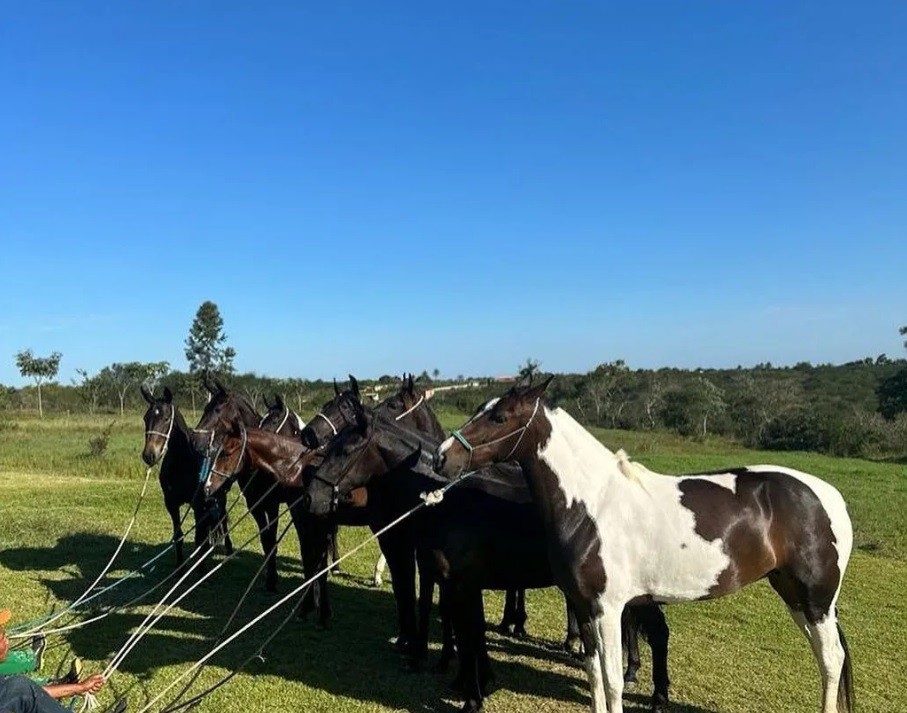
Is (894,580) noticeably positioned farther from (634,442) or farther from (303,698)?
(634,442)

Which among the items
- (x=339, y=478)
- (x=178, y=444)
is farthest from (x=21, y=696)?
(x=178, y=444)

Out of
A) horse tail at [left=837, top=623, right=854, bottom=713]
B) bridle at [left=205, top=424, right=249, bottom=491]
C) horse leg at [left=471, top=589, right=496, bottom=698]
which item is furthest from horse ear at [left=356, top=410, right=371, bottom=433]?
horse tail at [left=837, top=623, right=854, bottom=713]

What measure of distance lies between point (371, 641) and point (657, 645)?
2.75 meters

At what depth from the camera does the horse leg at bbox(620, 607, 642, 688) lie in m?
5.49

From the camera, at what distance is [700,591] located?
4219mm

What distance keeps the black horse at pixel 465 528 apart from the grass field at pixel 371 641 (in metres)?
0.59

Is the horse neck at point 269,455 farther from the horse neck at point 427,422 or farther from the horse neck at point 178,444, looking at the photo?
the horse neck at point 178,444

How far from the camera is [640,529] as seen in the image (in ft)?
13.8

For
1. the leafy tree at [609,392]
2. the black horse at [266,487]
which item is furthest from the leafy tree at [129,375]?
the black horse at [266,487]

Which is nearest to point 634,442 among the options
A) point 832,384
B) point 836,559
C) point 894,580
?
point 894,580

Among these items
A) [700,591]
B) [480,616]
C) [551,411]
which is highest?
[551,411]

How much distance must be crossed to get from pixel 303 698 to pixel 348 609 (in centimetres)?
225

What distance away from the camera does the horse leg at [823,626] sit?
4.41m

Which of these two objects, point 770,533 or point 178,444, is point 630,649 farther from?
point 178,444
